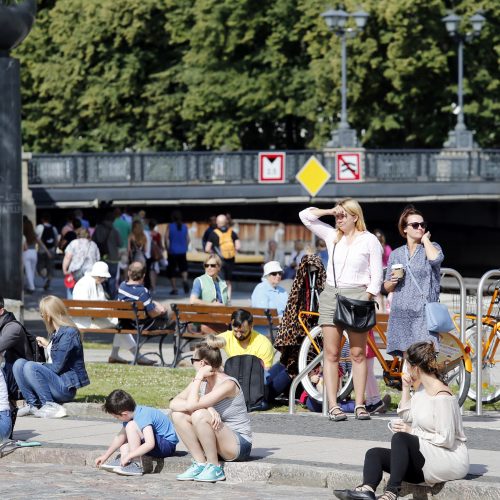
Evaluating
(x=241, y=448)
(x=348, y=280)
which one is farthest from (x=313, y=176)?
(x=241, y=448)

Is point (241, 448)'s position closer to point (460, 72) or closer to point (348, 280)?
point (348, 280)

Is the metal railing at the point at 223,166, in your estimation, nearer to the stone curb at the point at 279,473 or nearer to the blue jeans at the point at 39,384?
the blue jeans at the point at 39,384

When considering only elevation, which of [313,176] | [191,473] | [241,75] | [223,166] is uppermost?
[241,75]

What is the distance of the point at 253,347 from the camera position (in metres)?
14.9

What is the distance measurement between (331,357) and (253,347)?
1.33m

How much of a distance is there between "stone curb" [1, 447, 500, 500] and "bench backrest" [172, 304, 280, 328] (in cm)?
534

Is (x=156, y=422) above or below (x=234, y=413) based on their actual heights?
below

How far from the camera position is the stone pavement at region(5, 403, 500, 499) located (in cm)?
1126

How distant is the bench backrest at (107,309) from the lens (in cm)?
1956

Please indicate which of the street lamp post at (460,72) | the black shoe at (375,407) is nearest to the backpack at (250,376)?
the black shoe at (375,407)

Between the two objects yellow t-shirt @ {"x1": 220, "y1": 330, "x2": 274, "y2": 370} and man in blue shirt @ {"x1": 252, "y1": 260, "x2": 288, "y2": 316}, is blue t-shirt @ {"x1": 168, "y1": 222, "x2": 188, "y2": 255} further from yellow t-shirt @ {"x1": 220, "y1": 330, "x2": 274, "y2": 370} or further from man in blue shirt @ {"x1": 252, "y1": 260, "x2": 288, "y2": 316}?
yellow t-shirt @ {"x1": 220, "y1": 330, "x2": 274, "y2": 370}

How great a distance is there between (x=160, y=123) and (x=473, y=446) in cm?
4527

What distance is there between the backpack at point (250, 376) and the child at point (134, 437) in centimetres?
210

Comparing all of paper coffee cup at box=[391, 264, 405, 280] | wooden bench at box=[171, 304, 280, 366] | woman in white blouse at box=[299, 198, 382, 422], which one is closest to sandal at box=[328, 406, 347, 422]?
woman in white blouse at box=[299, 198, 382, 422]
